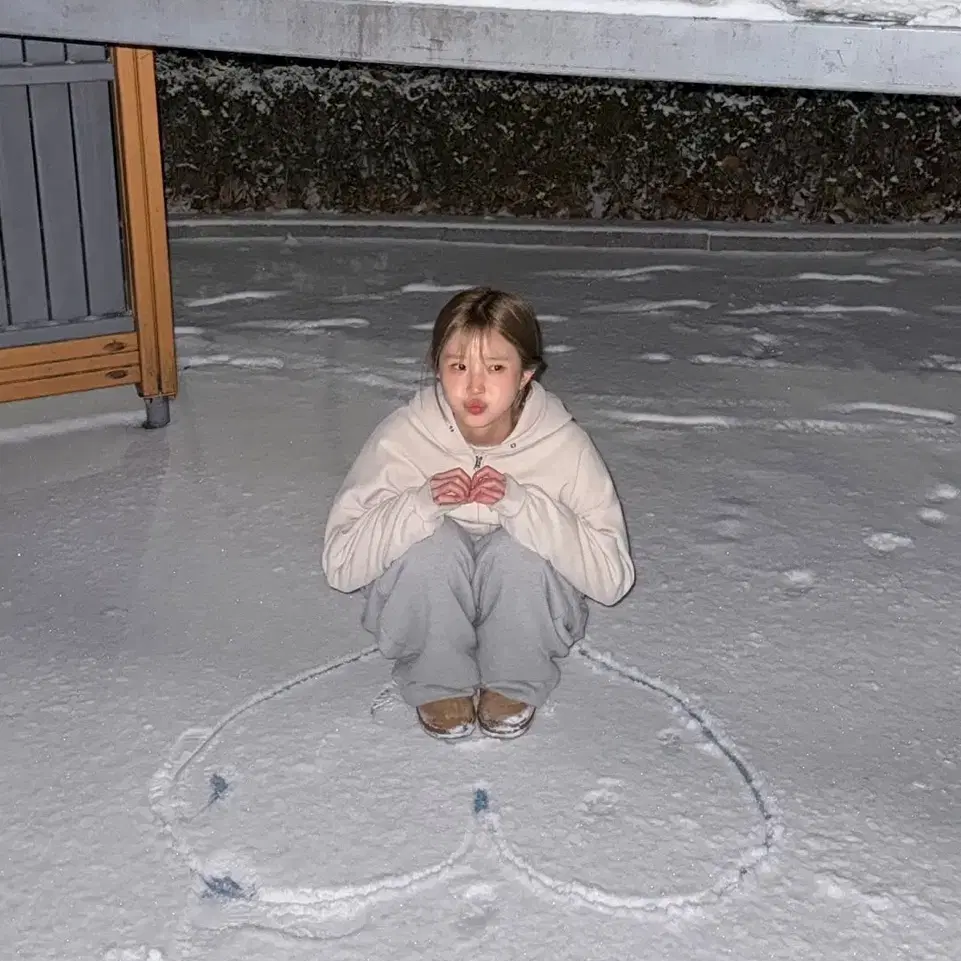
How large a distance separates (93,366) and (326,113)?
2.75 meters

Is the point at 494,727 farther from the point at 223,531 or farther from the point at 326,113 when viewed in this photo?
the point at 326,113

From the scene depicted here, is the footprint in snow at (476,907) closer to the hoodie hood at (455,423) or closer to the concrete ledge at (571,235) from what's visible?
the hoodie hood at (455,423)

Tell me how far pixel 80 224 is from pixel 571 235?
2.66 m

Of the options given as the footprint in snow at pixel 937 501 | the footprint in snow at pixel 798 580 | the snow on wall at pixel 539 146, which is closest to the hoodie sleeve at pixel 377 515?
the footprint in snow at pixel 798 580

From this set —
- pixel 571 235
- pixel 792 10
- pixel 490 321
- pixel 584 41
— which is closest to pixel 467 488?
pixel 490 321

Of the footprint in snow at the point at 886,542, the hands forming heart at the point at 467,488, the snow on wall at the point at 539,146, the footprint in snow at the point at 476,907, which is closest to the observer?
the footprint in snow at the point at 476,907

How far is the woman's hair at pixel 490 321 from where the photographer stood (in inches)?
90.3

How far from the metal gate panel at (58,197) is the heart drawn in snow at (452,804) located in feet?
4.36

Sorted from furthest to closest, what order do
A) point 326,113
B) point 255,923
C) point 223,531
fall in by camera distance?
1. point 326,113
2. point 223,531
3. point 255,923

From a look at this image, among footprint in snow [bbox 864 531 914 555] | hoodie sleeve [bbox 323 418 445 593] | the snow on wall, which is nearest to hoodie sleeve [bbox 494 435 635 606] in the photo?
hoodie sleeve [bbox 323 418 445 593]

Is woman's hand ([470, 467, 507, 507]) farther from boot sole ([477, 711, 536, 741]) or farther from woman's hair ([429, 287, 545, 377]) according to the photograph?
boot sole ([477, 711, 536, 741])

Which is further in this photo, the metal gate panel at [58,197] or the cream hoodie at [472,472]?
the metal gate panel at [58,197]

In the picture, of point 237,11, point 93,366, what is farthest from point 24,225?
point 237,11

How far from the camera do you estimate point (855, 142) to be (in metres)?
6.02
